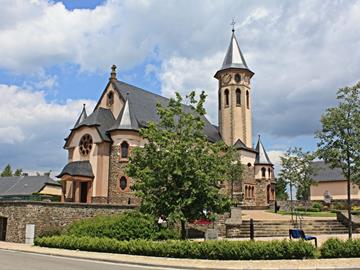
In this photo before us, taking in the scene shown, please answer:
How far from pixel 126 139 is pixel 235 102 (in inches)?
780

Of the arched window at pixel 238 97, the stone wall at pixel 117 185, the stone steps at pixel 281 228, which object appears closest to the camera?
the stone steps at pixel 281 228

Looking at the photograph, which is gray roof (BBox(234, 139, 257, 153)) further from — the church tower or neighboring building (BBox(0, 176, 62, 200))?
neighboring building (BBox(0, 176, 62, 200))

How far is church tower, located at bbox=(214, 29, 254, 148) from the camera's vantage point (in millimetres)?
53031

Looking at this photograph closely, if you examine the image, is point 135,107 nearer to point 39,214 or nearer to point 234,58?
point 39,214

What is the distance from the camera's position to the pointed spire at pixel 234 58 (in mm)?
54497

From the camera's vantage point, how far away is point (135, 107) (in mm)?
42750

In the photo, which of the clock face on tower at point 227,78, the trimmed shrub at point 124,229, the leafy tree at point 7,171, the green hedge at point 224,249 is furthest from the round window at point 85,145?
the leafy tree at point 7,171

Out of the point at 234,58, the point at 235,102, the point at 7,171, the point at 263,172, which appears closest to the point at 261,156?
the point at 263,172

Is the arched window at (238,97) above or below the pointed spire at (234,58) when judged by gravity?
below

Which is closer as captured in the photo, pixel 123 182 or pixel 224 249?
pixel 224 249

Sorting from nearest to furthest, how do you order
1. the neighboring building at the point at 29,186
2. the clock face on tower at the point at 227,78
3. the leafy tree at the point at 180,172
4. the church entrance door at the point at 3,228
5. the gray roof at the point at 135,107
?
the leafy tree at the point at 180,172 → the church entrance door at the point at 3,228 → the gray roof at the point at 135,107 → the clock face on tower at the point at 227,78 → the neighboring building at the point at 29,186

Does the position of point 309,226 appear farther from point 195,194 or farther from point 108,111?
point 108,111

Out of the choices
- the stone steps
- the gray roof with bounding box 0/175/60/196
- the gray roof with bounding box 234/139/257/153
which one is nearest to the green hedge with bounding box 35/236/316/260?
the stone steps

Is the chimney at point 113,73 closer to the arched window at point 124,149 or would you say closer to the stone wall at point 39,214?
the arched window at point 124,149
